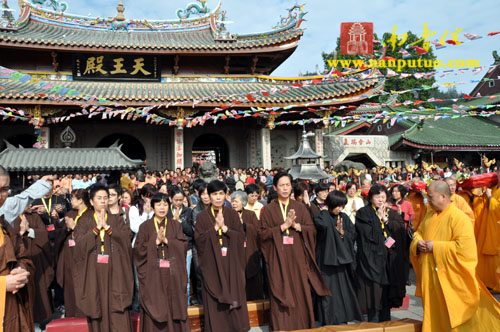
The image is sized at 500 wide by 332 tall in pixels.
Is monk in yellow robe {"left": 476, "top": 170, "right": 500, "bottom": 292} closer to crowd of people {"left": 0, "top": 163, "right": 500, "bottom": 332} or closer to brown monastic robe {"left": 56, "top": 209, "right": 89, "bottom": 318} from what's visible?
crowd of people {"left": 0, "top": 163, "right": 500, "bottom": 332}

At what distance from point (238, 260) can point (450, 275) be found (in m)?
2.01

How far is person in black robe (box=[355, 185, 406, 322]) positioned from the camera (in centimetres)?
398

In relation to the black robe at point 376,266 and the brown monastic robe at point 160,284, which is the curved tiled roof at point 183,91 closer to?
the black robe at point 376,266

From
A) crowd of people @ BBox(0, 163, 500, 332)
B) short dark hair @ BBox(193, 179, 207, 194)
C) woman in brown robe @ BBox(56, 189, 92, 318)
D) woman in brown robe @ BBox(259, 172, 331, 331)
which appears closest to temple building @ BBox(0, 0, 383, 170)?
short dark hair @ BBox(193, 179, 207, 194)

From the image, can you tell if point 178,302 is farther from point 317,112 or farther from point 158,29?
point 158,29

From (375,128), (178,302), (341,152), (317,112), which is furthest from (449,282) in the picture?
(375,128)

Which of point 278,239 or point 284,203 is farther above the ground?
point 284,203

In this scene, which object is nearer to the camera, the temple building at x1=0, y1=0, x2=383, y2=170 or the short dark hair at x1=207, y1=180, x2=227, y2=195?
the short dark hair at x1=207, y1=180, x2=227, y2=195

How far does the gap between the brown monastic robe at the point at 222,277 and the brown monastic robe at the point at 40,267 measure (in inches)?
78.8

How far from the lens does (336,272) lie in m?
4.02

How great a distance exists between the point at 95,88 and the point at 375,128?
1778cm

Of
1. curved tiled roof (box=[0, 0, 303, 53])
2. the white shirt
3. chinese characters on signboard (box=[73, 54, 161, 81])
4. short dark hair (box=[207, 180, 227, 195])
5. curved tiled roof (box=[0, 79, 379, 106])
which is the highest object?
curved tiled roof (box=[0, 0, 303, 53])

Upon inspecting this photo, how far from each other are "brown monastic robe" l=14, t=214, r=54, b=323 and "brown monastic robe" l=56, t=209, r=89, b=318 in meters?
0.12

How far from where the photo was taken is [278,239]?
382 cm
